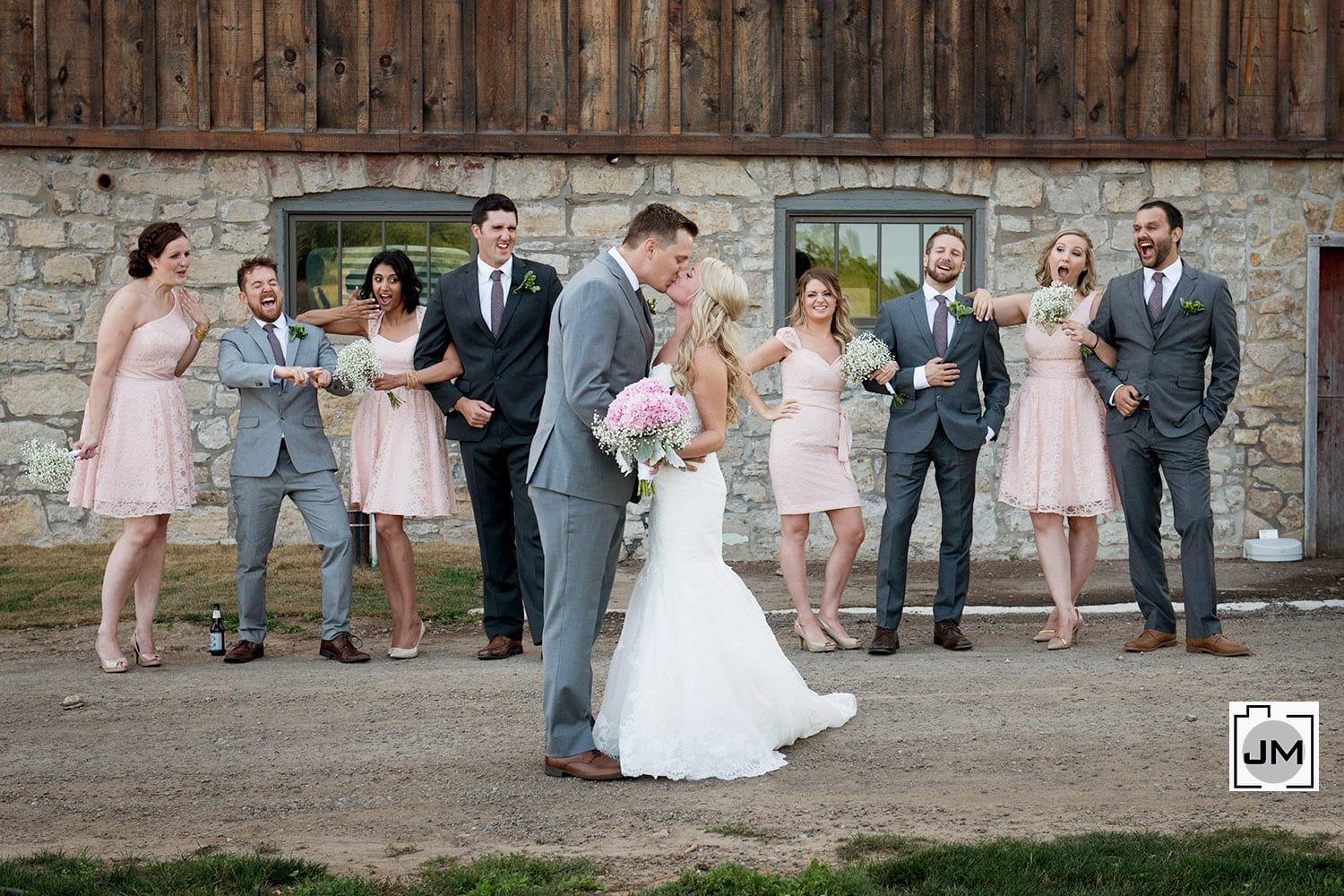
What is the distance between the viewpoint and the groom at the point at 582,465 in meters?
4.96

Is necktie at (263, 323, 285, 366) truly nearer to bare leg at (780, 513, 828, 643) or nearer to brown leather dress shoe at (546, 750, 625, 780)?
bare leg at (780, 513, 828, 643)

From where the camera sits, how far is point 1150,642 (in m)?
7.28

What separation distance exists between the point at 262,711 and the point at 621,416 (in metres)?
2.51

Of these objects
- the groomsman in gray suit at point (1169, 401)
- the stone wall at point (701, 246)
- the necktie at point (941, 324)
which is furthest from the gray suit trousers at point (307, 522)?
the groomsman in gray suit at point (1169, 401)

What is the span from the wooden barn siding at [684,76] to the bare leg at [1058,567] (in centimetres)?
434

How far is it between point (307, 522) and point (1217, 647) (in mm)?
4734

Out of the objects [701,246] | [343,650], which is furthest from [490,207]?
[701,246]

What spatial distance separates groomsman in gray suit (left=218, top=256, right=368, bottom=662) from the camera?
728cm

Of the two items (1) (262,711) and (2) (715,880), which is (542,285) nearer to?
(1) (262,711)

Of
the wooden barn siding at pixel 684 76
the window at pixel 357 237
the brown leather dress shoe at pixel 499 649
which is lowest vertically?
the brown leather dress shoe at pixel 499 649

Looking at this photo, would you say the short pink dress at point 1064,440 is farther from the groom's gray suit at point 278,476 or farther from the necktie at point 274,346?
the necktie at point 274,346

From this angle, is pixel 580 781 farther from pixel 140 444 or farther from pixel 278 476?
pixel 140 444

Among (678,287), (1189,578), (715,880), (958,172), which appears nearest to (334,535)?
(678,287)

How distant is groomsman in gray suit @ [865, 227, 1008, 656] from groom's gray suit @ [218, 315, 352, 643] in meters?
2.88
